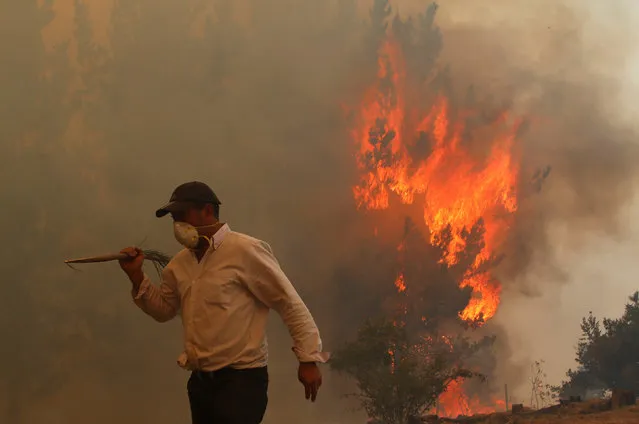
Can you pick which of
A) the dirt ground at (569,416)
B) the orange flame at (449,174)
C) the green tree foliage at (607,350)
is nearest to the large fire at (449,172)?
the orange flame at (449,174)

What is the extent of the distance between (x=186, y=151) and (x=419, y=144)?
3473mm

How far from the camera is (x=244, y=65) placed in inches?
351

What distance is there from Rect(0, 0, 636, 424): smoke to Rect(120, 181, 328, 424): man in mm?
5435

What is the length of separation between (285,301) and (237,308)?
190mm

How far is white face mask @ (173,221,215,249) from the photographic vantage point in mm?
2654

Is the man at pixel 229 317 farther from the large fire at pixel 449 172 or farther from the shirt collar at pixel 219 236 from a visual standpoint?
the large fire at pixel 449 172

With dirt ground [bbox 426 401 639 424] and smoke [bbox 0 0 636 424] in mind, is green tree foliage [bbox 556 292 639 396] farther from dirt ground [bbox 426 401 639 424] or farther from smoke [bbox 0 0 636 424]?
dirt ground [bbox 426 401 639 424]

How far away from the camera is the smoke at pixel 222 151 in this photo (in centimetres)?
759

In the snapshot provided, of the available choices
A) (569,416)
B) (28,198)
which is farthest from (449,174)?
Result: (28,198)

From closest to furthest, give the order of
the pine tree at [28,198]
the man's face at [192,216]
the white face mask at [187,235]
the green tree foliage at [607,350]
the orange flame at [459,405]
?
1. the white face mask at [187,235]
2. the man's face at [192,216]
3. the pine tree at [28,198]
4. the orange flame at [459,405]
5. the green tree foliage at [607,350]

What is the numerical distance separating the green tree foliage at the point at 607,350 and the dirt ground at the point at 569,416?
1.30 meters

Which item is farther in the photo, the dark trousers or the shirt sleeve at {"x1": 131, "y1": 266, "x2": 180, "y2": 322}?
the shirt sleeve at {"x1": 131, "y1": 266, "x2": 180, "y2": 322}

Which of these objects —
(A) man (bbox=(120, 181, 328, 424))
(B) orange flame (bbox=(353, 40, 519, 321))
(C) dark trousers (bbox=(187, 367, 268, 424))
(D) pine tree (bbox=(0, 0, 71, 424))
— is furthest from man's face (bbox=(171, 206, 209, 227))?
(B) orange flame (bbox=(353, 40, 519, 321))

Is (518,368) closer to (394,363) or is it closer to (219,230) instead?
(394,363)
